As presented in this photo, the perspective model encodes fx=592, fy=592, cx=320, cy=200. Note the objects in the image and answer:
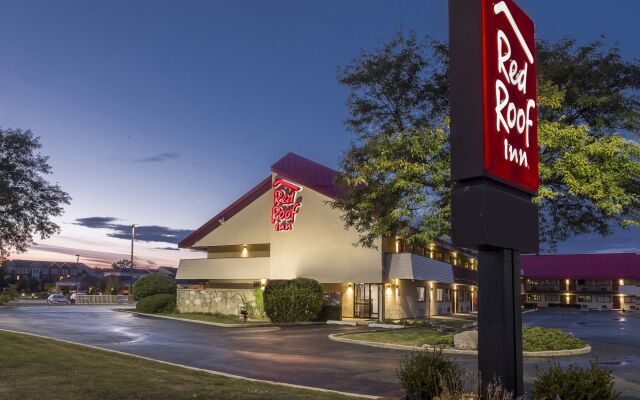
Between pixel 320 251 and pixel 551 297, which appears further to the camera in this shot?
pixel 551 297

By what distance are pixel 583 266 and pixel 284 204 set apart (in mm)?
67673

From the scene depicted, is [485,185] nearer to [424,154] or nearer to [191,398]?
[191,398]

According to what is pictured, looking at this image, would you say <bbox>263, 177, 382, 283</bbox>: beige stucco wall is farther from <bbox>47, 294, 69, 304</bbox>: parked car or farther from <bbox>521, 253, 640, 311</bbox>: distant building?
<bbox>521, 253, 640, 311</bbox>: distant building

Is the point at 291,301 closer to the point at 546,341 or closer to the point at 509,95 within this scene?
the point at 546,341

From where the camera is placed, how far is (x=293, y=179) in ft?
140

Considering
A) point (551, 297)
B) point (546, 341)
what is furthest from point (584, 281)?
point (546, 341)

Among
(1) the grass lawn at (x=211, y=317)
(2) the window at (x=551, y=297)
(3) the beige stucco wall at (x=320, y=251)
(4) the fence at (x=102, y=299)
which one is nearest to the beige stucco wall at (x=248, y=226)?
(3) the beige stucco wall at (x=320, y=251)

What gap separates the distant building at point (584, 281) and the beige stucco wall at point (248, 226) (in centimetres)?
6097

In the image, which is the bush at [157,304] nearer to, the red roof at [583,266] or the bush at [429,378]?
the bush at [429,378]

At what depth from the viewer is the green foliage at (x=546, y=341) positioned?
1990 centimetres

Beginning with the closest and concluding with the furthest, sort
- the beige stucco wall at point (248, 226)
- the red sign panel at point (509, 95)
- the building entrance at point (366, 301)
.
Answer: the red sign panel at point (509, 95) → the building entrance at point (366, 301) → the beige stucco wall at point (248, 226)

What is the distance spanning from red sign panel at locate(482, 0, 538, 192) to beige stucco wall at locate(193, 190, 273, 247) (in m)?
36.9

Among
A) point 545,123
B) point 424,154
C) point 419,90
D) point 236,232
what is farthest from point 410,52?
point 236,232

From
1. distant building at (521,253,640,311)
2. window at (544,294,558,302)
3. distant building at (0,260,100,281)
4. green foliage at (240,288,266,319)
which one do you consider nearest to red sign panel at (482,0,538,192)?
green foliage at (240,288,266,319)
